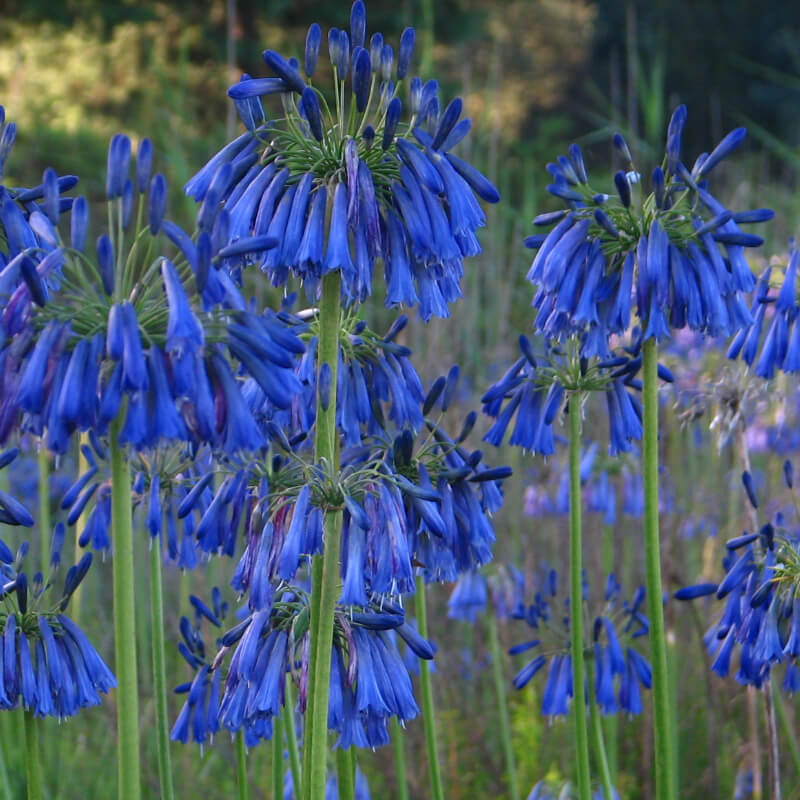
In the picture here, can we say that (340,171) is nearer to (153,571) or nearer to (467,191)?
(467,191)

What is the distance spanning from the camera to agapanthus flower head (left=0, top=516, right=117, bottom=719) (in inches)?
99.3

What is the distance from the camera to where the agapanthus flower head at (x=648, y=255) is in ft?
9.31

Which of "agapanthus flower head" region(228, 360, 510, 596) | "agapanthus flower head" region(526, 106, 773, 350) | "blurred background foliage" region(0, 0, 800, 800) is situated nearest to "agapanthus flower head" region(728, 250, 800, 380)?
"agapanthus flower head" region(526, 106, 773, 350)

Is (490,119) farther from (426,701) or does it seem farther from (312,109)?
(312,109)

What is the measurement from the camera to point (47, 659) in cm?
256

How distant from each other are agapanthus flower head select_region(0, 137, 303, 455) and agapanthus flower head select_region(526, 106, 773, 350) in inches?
41.6

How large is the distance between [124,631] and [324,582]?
0.50 meters

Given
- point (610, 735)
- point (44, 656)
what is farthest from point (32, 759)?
point (610, 735)

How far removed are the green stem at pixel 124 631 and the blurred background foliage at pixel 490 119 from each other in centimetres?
143

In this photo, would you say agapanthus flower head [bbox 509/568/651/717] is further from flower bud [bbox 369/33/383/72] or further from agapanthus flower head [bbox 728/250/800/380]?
flower bud [bbox 369/33/383/72]

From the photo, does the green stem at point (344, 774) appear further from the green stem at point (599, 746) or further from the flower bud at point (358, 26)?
the flower bud at point (358, 26)

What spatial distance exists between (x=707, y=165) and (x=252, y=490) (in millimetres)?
1434

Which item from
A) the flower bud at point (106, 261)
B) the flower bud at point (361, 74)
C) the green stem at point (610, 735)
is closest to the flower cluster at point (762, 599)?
the green stem at point (610, 735)

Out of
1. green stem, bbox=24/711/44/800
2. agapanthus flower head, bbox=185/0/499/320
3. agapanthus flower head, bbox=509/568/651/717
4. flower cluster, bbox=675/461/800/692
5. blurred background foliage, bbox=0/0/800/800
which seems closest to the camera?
agapanthus flower head, bbox=185/0/499/320
